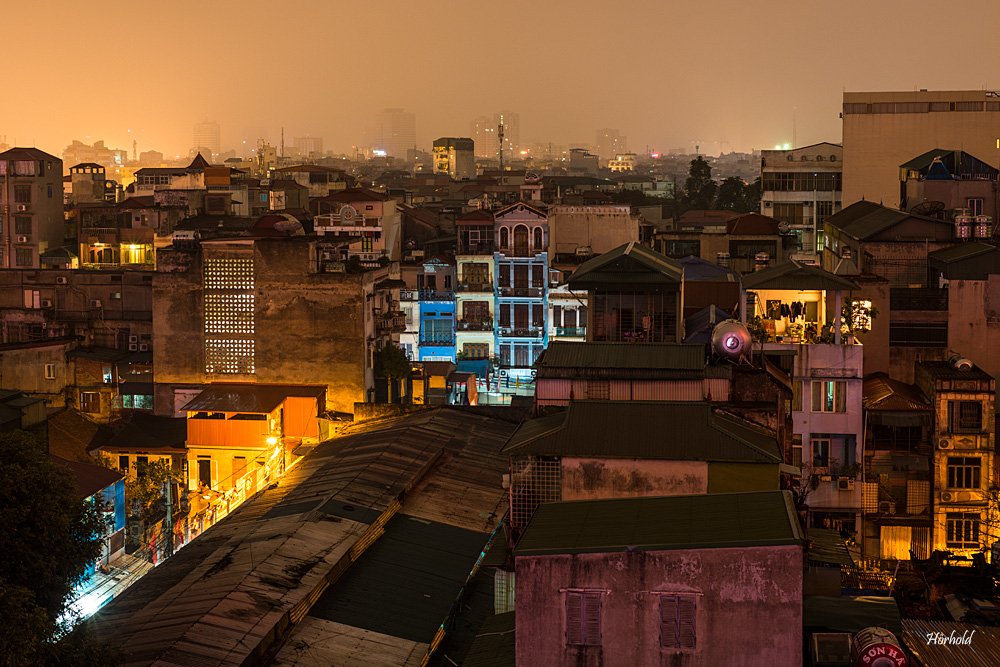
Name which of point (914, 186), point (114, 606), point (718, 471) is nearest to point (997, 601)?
point (718, 471)

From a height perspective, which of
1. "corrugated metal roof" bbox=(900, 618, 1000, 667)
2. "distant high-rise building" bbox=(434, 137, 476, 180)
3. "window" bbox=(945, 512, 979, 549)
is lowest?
"window" bbox=(945, 512, 979, 549)

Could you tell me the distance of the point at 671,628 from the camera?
14.9 metres

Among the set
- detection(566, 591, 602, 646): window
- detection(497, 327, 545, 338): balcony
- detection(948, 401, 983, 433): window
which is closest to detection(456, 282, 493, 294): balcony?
detection(497, 327, 545, 338): balcony

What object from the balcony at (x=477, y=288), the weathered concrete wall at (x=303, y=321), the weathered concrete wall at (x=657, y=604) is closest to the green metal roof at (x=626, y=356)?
the weathered concrete wall at (x=657, y=604)

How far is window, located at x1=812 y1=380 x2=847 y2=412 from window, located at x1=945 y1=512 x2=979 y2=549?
415 centimetres

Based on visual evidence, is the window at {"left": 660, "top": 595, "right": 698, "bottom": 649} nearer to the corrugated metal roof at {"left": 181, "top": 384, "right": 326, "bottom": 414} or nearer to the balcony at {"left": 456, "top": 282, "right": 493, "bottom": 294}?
the corrugated metal roof at {"left": 181, "top": 384, "right": 326, "bottom": 414}

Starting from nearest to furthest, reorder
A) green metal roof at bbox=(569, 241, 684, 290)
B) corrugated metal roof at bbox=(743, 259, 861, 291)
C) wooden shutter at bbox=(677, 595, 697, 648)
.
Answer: wooden shutter at bbox=(677, 595, 697, 648), green metal roof at bbox=(569, 241, 684, 290), corrugated metal roof at bbox=(743, 259, 861, 291)

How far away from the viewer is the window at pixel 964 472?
29266 mm

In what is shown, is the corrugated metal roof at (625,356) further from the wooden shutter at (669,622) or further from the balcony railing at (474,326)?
the balcony railing at (474,326)

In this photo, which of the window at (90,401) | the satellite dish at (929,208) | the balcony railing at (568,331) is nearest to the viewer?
the satellite dish at (929,208)

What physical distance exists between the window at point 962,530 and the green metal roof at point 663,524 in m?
14.5

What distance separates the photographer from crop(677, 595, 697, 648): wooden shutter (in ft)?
48.4

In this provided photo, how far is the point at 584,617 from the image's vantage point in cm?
1504

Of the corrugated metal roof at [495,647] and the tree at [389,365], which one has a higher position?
the tree at [389,365]
